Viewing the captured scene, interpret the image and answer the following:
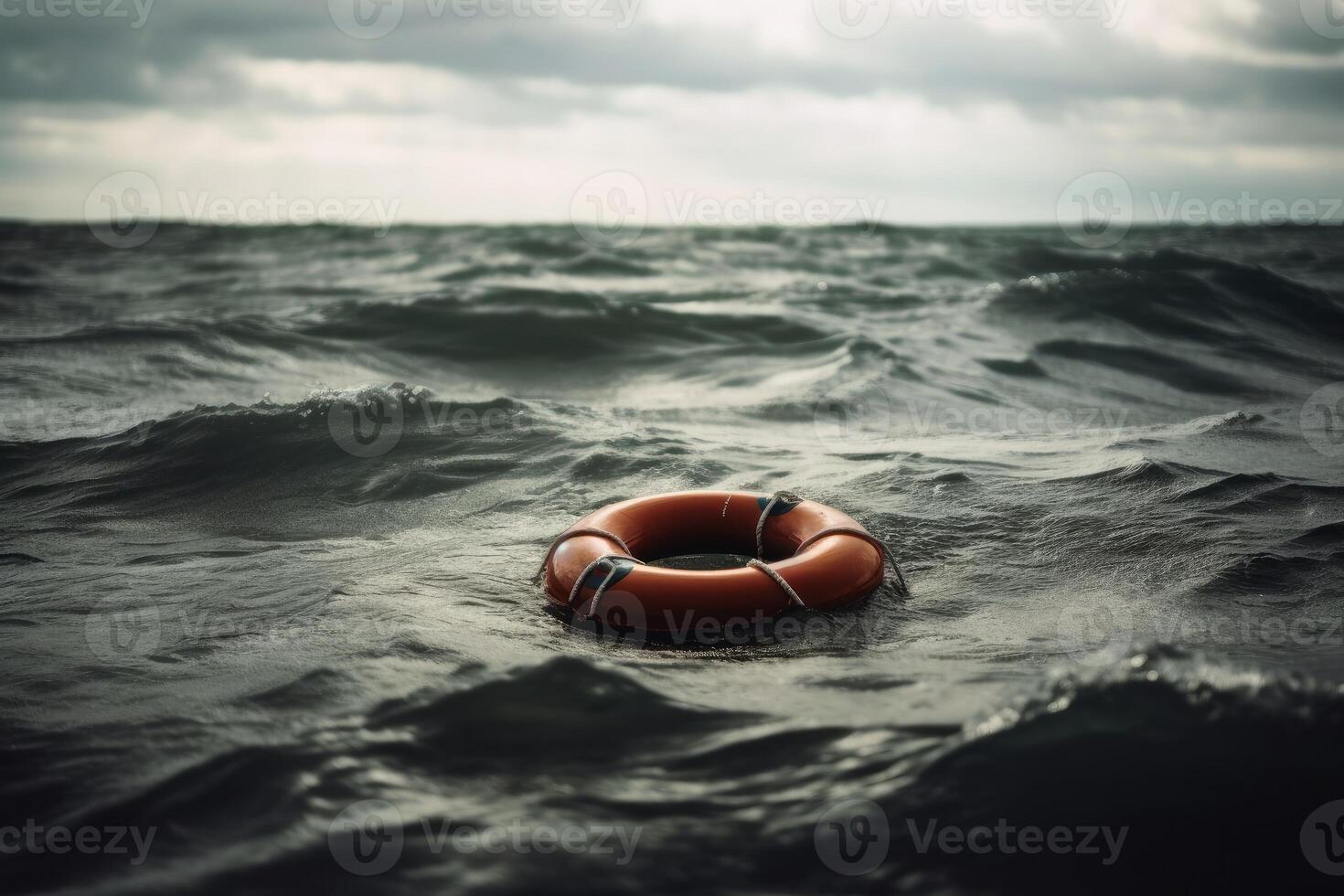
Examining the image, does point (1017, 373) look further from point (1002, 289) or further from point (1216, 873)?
point (1216, 873)

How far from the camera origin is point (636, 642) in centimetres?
374

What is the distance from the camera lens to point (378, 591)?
Answer: 414cm

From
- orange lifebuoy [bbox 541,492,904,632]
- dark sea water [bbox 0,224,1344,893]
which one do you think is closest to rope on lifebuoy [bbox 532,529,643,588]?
orange lifebuoy [bbox 541,492,904,632]

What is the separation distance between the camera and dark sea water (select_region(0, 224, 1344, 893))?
254 centimetres

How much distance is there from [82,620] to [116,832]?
63.1 inches

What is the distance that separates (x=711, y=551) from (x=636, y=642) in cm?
106

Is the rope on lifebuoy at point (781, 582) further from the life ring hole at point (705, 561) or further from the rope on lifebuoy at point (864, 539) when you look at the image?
the life ring hole at point (705, 561)

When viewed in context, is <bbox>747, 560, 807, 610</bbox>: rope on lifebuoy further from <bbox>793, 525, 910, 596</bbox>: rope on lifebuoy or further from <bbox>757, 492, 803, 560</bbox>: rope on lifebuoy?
<bbox>757, 492, 803, 560</bbox>: rope on lifebuoy

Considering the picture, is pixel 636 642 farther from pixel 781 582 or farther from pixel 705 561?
pixel 705 561

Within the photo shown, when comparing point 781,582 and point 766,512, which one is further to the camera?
point 766,512

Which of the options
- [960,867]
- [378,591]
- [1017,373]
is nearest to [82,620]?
[378,591]

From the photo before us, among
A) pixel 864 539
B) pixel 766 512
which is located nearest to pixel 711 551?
pixel 766 512

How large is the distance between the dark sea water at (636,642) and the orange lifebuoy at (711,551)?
0.14 metres

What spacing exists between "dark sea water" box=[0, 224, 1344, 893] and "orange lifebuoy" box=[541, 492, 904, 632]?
140mm
